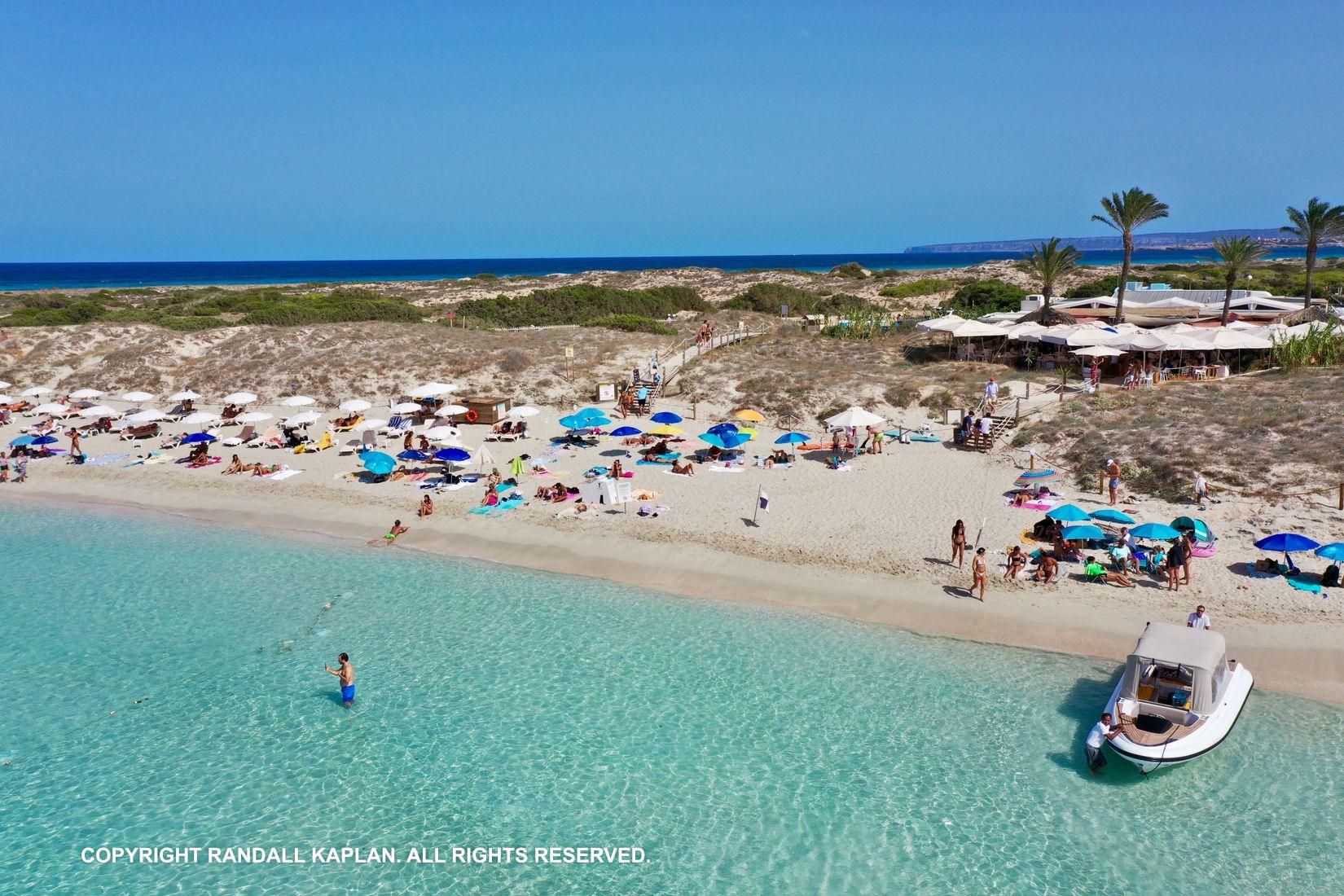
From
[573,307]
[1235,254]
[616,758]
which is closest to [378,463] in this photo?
[616,758]

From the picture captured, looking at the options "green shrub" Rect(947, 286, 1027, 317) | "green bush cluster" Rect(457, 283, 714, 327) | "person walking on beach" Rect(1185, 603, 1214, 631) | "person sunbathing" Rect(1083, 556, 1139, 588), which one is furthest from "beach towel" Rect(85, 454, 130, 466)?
"green shrub" Rect(947, 286, 1027, 317)

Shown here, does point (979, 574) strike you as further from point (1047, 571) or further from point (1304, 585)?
point (1304, 585)

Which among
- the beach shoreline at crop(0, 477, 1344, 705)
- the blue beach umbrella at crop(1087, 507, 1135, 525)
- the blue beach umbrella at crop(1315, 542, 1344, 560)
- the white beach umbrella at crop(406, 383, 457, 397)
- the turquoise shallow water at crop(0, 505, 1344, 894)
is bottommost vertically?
Result: the turquoise shallow water at crop(0, 505, 1344, 894)

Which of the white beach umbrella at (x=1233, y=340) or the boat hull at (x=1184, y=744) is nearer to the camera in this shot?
the boat hull at (x=1184, y=744)

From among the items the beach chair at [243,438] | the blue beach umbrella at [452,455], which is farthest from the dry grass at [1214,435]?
the beach chair at [243,438]

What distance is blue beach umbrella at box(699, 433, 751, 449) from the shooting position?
25.6m

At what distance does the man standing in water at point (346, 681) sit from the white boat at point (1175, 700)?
11.6 m

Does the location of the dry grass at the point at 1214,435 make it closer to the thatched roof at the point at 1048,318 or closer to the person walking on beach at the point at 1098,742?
the thatched roof at the point at 1048,318

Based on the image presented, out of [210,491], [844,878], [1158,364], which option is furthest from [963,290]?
[844,878]

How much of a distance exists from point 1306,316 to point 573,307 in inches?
1709

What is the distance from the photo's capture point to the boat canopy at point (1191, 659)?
11.4 meters

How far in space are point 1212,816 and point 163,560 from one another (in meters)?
21.6

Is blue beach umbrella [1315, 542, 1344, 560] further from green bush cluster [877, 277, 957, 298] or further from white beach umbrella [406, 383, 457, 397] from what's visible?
green bush cluster [877, 277, 957, 298]

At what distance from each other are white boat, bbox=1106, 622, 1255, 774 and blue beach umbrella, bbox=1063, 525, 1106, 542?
15.4ft
